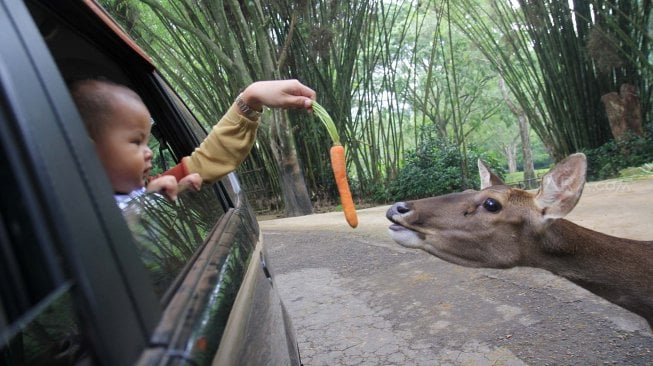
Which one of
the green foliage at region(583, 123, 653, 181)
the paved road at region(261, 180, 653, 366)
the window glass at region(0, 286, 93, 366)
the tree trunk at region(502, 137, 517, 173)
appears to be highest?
the window glass at region(0, 286, 93, 366)

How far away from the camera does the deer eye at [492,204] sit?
2676 mm

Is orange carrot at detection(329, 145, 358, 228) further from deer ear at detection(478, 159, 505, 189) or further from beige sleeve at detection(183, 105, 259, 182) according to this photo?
deer ear at detection(478, 159, 505, 189)

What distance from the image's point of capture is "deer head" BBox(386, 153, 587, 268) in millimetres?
2562

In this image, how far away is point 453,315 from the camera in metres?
3.28

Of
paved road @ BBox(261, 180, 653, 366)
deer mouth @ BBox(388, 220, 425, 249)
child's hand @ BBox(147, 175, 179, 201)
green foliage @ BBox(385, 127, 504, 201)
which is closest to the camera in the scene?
child's hand @ BBox(147, 175, 179, 201)

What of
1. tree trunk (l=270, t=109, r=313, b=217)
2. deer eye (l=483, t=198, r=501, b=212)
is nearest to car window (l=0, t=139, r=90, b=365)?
Result: deer eye (l=483, t=198, r=501, b=212)

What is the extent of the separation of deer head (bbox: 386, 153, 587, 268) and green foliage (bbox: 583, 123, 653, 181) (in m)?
7.95

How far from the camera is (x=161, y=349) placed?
72 centimetres

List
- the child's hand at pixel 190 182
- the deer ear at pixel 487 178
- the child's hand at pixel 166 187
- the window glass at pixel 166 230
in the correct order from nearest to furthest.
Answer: the window glass at pixel 166 230, the child's hand at pixel 166 187, the child's hand at pixel 190 182, the deer ear at pixel 487 178

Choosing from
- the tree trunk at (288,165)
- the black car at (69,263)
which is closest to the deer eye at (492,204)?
the black car at (69,263)

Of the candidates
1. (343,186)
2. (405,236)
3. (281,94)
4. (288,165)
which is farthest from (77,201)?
(288,165)

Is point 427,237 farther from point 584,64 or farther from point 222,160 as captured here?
point 584,64

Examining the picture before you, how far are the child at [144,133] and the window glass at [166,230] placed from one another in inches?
1.9

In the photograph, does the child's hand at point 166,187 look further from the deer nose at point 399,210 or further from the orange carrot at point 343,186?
the deer nose at point 399,210
